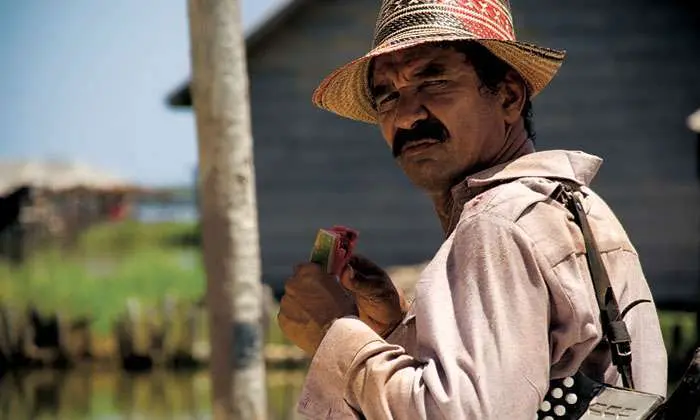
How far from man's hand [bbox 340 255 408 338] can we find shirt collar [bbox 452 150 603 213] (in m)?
0.34

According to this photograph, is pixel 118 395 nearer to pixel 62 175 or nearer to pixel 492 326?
pixel 492 326

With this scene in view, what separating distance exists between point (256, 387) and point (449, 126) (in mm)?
3630

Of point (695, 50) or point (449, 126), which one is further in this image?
point (695, 50)

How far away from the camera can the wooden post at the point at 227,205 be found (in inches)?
214

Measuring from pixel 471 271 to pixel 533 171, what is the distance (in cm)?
29

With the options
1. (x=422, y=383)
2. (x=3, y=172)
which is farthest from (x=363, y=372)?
(x=3, y=172)

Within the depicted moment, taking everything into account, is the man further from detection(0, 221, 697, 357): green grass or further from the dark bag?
detection(0, 221, 697, 357): green grass

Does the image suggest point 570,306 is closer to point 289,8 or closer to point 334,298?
point 334,298

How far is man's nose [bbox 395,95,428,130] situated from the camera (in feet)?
6.95

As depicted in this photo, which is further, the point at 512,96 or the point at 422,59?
the point at 512,96

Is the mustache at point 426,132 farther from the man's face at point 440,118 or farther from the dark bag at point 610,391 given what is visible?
the dark bag at point 610,391

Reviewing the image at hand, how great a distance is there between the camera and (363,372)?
1.87 m

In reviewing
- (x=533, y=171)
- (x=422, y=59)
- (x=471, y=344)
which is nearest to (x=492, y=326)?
(x=471, y=344)

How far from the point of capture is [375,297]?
2.38 meters
